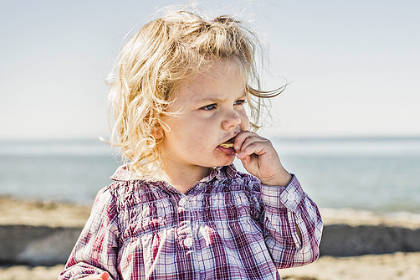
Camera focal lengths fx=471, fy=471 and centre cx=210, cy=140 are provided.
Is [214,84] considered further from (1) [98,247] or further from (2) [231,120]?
(1) [98,247]

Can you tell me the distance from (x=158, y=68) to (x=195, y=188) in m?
0.52

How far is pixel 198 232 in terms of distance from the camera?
6.04 ft

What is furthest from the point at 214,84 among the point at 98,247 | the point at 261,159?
the point at 98,247

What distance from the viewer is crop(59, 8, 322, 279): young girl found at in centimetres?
182

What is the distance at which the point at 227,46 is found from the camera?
191 cm

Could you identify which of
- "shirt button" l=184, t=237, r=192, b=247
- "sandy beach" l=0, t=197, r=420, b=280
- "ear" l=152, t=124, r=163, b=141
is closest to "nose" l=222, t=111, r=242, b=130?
"ear" l=152, t=124, r=163, b=141

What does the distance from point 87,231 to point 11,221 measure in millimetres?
2893

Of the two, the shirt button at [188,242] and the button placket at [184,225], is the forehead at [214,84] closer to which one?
the button placket at [184,225]

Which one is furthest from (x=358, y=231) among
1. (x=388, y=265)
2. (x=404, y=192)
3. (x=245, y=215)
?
(x=404, y=192)

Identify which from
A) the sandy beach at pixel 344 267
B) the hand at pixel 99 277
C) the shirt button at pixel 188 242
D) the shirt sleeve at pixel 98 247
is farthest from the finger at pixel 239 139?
the sandy beach at pixel 344 267

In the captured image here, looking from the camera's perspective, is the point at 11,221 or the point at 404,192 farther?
the point at 404,192

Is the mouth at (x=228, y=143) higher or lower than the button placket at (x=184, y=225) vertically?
higher

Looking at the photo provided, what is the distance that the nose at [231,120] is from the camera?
6.01 feet

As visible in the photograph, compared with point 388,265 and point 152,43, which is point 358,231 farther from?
point 152,43
